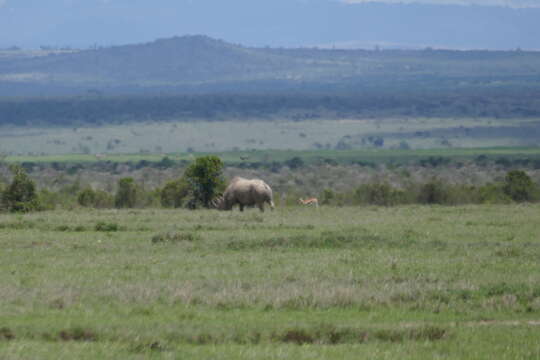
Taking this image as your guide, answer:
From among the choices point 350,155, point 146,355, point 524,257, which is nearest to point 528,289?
point 524,257

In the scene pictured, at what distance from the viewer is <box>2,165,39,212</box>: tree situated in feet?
112

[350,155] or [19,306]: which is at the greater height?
[19,306]

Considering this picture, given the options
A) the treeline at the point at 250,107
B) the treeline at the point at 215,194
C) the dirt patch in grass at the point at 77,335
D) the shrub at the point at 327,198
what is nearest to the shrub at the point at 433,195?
the treeline at the point at 215,194

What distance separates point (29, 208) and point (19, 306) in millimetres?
21143

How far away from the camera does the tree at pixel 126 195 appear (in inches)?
1640

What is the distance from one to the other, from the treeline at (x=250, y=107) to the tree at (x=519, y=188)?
127 m

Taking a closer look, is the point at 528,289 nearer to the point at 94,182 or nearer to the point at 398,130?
the point at 94,182

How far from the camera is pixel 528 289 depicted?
1487 centimetres

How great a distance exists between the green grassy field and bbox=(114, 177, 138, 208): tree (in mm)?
17206

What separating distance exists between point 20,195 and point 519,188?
21018mm

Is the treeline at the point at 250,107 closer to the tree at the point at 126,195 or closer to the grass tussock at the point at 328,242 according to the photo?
the tree at the point at 126,195

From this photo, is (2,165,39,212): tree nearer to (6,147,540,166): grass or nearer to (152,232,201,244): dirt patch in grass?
(152,232,201,244): dirt patch in grass

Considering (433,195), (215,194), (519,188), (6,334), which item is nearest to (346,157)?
(519,188)

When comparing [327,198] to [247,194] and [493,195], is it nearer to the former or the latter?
[493,195]
